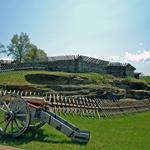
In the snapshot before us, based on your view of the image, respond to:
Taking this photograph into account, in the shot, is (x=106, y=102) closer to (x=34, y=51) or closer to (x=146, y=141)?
(x=146, y=141)

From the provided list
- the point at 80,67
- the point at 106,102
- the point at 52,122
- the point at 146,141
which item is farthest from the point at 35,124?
the point at 80,67

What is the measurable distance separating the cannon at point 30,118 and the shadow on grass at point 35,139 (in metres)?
0.21

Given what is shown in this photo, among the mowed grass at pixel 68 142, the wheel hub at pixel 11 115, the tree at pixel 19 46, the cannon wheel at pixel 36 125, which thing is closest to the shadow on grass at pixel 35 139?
the mowed grass at pixel 68 142

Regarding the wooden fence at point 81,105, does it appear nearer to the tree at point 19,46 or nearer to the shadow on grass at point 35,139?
the shadow on grass at point 35,139

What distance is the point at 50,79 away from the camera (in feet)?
103

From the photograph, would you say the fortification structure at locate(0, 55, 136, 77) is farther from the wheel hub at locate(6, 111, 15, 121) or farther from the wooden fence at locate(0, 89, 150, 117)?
the wheel hub at locate(6, 111, 15, 121)

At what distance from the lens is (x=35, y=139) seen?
1019 centimetres

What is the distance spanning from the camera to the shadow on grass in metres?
9.66

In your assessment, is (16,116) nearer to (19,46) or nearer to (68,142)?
(68,142)

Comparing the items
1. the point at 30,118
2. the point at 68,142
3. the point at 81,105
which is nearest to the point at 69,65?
the point at 81,105

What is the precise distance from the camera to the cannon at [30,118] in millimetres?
10172

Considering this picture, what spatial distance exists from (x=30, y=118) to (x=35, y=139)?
65 centimetres

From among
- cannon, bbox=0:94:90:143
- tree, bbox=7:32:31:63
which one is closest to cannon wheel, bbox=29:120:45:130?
cannon, bbox=0:94:90:143

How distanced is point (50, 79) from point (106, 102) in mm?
7800
